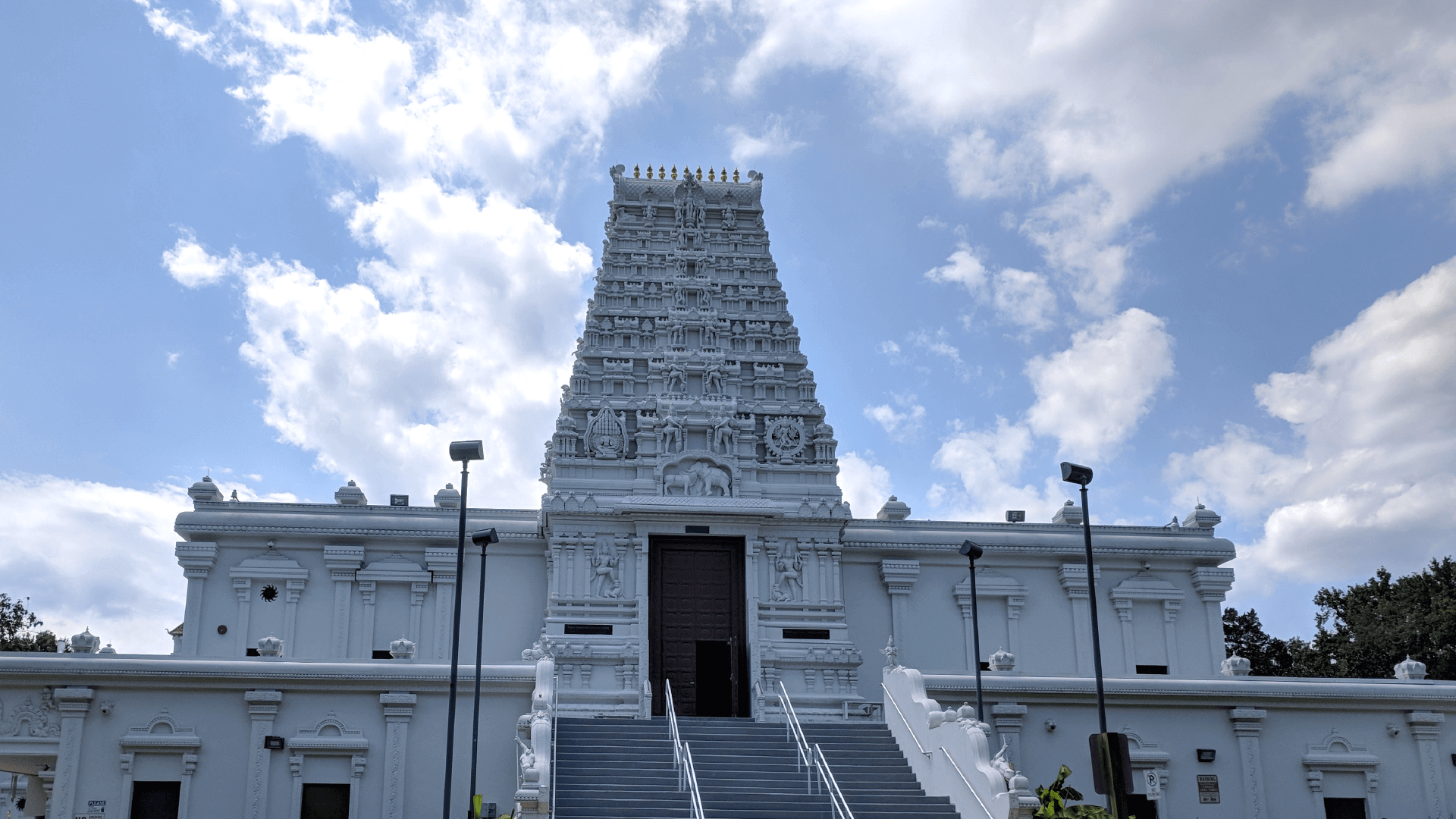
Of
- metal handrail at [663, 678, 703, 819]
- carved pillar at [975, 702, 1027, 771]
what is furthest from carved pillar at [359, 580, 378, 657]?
carved pillar at [975, 702, 1027, 771]

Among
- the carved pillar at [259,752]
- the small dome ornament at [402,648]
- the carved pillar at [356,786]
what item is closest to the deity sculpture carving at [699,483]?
the small dome ornament at [402,648]

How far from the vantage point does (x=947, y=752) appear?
22703 mm

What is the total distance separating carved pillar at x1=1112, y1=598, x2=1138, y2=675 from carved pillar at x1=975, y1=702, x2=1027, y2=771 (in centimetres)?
942

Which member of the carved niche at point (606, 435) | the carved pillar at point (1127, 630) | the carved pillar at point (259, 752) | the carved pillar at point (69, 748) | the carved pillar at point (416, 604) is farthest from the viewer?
the carved pillar at point (1127, 630)

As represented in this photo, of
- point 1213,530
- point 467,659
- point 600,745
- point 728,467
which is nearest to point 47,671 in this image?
point 467,659

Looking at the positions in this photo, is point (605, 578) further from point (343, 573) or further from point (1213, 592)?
point (1213, 592)

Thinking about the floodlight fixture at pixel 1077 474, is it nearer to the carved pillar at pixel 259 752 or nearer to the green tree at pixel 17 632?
the carved pillar at pixel 259 752

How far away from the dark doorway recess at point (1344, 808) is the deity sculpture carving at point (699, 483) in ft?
53.5

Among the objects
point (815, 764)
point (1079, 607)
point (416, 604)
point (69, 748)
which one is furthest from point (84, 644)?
point (1079, 607)

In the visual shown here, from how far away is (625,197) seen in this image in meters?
38.3

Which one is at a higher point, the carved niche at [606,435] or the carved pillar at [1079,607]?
the carved niche at [606,435]

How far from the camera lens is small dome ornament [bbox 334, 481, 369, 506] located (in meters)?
35.2

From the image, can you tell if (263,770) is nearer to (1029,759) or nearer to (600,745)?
(600,745)

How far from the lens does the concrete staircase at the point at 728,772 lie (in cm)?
2184
